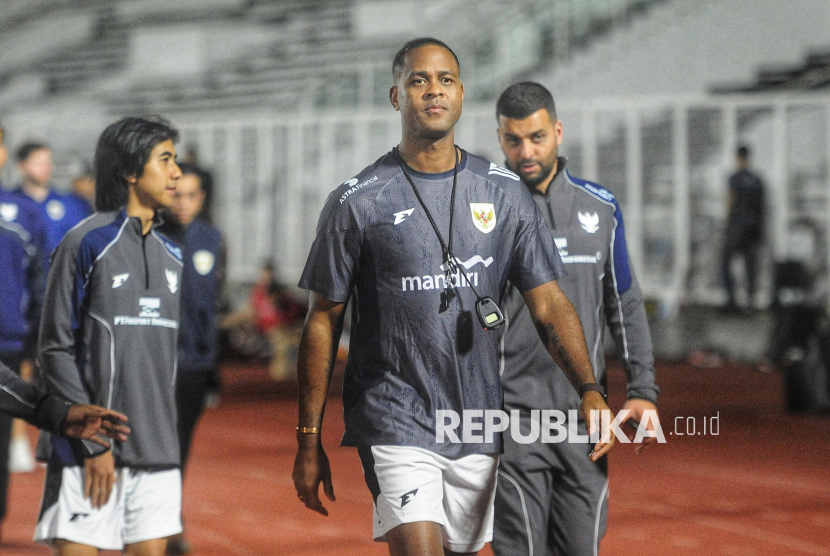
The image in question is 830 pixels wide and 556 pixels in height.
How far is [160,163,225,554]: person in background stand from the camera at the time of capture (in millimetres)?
5262

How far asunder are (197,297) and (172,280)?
1496 mm

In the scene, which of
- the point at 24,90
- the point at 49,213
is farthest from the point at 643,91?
the point at 24,90

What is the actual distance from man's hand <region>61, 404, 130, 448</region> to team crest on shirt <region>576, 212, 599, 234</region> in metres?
1.64

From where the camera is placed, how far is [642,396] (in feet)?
12.2

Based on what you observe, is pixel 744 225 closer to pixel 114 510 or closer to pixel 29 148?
pixel 29 148

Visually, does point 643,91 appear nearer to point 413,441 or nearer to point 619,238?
point 619,238

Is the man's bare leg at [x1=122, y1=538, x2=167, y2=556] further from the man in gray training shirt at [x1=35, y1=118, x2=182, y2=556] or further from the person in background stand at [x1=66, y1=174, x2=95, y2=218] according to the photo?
the person in background stand at [x1=66, y1=174, x2=95, y2=218]

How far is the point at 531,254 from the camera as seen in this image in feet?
10.6

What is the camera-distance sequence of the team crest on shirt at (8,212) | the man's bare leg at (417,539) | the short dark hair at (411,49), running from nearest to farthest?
the man's bare leg at (417,539)
the short dark hair at (411,49)
the team crest on shirt at (8,212)

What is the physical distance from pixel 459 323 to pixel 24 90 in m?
23.2

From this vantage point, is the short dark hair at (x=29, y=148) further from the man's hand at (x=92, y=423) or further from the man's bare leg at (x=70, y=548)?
the man's hand at (x=92, y=423)

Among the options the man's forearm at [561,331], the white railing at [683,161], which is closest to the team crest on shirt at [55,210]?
the man's forearm at [561,331]

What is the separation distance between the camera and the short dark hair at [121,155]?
373cm

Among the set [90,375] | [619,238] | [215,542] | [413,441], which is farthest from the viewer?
[215,542]
